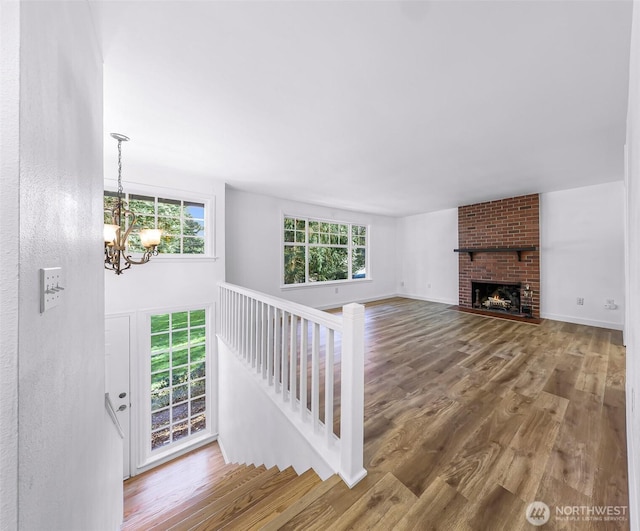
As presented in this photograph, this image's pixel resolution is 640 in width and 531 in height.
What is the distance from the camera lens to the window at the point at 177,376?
3.36 meters

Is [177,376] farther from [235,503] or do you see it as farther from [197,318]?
[235,503]

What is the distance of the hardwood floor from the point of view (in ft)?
3.90

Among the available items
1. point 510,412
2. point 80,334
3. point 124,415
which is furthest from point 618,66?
point 124,415

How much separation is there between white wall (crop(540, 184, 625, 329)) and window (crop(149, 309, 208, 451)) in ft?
19.7

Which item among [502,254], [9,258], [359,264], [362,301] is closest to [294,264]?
[359,264]

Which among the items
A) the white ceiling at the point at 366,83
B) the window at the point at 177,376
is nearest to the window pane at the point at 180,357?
the window at the point at 177,376

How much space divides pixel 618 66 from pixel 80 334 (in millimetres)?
3269

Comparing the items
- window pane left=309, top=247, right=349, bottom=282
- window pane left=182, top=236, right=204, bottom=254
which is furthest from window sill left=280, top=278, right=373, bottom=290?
window pane left=182, top=236, right=204, bottom=254

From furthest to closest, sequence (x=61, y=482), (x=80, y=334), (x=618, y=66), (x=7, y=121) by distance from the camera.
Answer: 1. (x=618, y=66)
2. (x=80, y=334)
3. (x=61, y=482)
4. (x=7, y=121)

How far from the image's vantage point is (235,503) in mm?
1566

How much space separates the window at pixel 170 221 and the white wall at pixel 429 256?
17.4 ft

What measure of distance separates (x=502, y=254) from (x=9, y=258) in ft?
20.7

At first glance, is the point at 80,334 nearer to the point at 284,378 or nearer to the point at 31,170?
the point at 31,170

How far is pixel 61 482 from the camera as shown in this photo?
77cm
